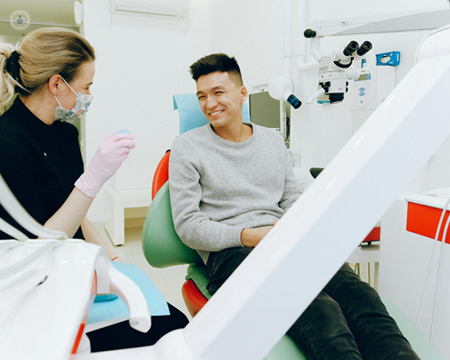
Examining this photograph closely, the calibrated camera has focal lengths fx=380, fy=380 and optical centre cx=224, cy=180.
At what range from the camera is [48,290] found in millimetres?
274

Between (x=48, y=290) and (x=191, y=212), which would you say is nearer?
(x=48, y=290)

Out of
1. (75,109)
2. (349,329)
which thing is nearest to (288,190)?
(349,329)

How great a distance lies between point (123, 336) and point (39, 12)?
4798 millimetres

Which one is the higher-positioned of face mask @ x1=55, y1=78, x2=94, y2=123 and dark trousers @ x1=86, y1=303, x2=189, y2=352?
face mask @ x1=55, y1=78, x2=94, y2=123

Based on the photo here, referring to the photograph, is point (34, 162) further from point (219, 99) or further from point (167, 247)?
point (219, 99)

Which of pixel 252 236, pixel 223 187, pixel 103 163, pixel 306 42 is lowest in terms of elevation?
pixel 252 236

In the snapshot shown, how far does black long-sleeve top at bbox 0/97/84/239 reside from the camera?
1.02m

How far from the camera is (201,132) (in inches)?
59.6

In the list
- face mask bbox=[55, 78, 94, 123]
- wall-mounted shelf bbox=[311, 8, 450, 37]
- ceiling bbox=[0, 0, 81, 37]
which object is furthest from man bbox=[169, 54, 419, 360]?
ceiling bbox=[0, 0, 81, 37]

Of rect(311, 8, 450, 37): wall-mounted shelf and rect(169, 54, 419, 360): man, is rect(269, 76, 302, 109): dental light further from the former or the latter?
rect(311, 8, 450, 37): wall-mounted shelf

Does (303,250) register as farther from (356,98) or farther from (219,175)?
(356,98)

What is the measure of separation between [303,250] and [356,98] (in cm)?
208

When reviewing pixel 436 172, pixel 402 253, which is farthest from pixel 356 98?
pixel 402 253

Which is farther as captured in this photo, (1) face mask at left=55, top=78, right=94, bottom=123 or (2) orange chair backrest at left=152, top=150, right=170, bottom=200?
(2) orange chair backrest at left=152, top=150, right=170, bottom=200
